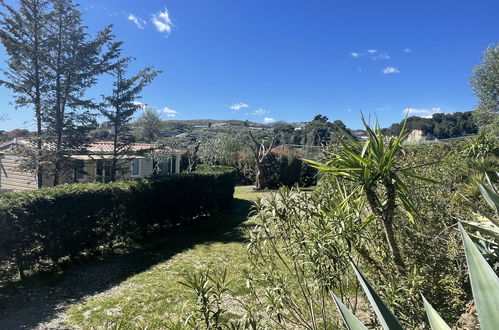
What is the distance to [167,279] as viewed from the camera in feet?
20.0

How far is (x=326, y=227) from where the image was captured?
238cm

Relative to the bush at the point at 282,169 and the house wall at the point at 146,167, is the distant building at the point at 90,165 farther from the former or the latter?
the bush at the point at 282,169

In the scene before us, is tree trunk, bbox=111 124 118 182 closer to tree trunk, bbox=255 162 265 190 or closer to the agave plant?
tree trunk, bbox=255 162 265 190

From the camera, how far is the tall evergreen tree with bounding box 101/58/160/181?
51.2 ft

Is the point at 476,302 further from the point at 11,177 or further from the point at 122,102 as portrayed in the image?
the point at 11,177

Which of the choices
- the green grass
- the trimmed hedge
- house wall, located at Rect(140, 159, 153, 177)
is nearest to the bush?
house wall, located at Rect(140, 159, 153, 177)

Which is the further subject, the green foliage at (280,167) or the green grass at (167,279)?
the green foliage at (280,167)

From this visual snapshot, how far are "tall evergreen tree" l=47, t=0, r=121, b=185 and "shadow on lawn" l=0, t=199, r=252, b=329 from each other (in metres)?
8.01

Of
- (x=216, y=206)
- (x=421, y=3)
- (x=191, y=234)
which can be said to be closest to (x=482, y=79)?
(x=421, y=3)

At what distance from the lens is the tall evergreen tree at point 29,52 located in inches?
484

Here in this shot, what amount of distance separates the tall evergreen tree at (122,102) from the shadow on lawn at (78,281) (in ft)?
26.6

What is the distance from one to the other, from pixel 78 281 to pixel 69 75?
38.0ft

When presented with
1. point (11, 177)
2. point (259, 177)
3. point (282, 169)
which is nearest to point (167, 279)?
point (259, 177)

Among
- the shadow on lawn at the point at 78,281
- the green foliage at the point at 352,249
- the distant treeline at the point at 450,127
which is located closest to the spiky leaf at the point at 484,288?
the green foliage at the point at 352,249
